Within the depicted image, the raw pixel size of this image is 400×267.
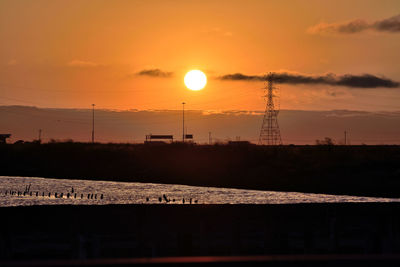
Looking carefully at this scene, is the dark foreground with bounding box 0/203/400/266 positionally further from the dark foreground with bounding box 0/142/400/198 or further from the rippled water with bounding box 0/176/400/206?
the dark foreground with bounding box 0/142/400/198

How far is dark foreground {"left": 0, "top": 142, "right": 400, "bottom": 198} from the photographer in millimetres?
115500

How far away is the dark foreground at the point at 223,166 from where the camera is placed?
379 feet

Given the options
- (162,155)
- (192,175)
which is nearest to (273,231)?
(192,175)

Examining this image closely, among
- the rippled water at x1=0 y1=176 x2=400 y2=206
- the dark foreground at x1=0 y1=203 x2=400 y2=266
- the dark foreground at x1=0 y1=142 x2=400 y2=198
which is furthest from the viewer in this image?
the dark foreground at x1=0 y1=142 x2=400 y2=198

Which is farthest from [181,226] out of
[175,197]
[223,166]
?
[223,166]

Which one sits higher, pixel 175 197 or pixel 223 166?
pixel 223 166

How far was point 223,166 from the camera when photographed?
462 feet

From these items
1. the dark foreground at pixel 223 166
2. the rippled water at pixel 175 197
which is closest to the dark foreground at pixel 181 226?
the rippled water at pixel 175 197

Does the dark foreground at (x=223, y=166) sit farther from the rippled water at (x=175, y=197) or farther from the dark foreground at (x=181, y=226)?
the dark foreground at (x=181, y=226)

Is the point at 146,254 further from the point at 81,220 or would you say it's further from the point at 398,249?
the point at 398,249

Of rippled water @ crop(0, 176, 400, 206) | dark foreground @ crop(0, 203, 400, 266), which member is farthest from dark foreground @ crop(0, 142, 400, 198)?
dark foreground @ crop(0, 203, 400, 266)

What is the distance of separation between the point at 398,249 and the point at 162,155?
453 feet

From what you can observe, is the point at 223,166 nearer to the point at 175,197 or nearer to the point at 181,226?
the point at 175,197

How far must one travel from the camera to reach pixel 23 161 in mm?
173250
